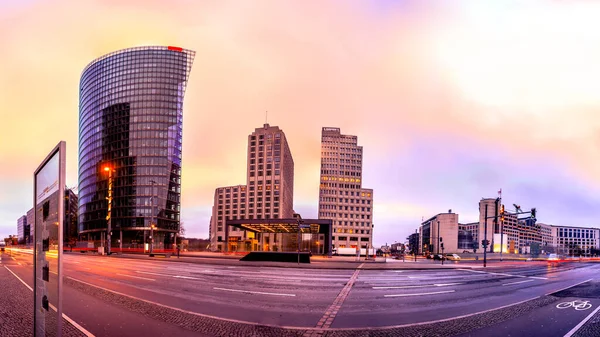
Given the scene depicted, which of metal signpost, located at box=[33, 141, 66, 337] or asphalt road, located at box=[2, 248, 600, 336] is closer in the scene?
metal signpost, located at box=[33, 141, 66, 337]

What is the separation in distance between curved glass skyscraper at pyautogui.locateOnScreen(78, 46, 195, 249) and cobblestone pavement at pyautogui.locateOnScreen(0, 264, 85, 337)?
11724cm

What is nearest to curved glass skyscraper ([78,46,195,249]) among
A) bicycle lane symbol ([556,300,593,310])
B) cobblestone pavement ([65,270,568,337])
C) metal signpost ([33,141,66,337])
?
cobblestone pavement ([65,270,568,337])

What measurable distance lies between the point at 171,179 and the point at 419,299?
135 metres

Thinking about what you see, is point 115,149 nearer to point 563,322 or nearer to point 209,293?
point 209,293

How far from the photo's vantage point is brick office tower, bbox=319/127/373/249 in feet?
515

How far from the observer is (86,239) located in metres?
144

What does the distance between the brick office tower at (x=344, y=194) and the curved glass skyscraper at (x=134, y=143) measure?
67.5 m

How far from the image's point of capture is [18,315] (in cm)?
1090

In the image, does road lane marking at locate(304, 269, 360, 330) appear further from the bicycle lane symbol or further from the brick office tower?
the brick office tower

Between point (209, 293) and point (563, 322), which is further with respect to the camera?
point (209, 293)

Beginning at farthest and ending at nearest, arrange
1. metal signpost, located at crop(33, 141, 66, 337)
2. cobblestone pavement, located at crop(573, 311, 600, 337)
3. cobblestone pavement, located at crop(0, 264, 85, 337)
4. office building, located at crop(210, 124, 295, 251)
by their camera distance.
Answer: office building, located at crop(210, 124, 295, 251) → cobblestone pavement, located at crop(573, 311, 600, 337) → cobblestone pavement, located at crop(0, 264, 85, 337) → metal signpost, located at crop(33, 141, 66, 337)

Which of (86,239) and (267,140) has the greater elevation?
(267,140)

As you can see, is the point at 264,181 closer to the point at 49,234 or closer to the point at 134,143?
→ the point at 134,143

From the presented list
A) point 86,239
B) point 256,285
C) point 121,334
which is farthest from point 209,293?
point 86,239
